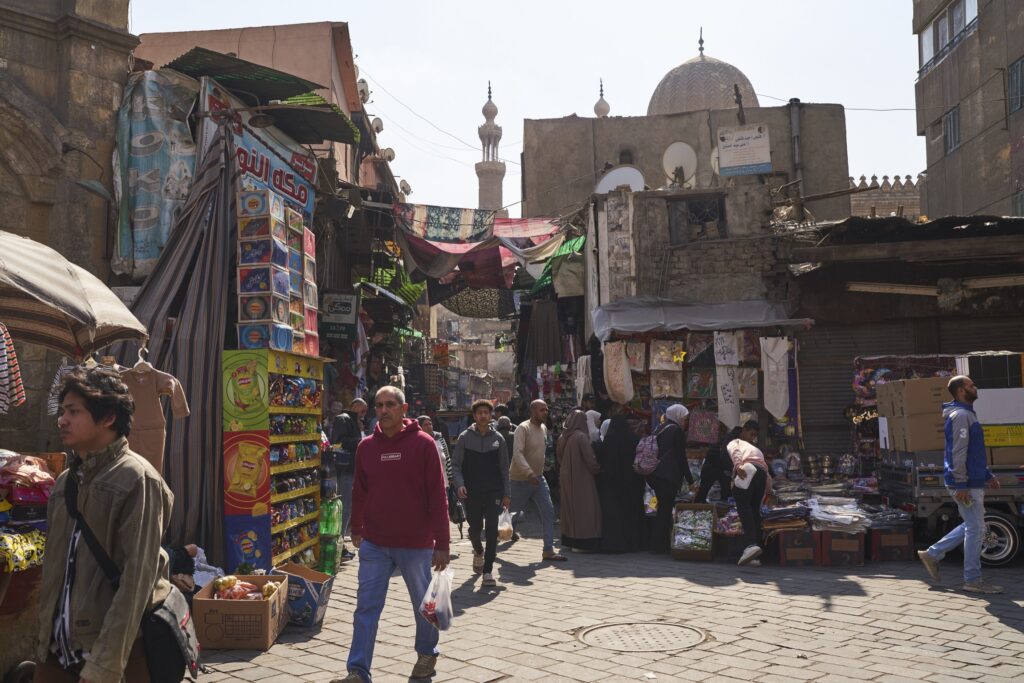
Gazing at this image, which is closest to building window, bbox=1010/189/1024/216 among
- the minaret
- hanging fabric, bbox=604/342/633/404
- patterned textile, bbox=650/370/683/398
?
patterned textile, bbox=650/370/683/398

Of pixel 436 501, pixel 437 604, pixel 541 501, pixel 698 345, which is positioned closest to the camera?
pixel 437 604

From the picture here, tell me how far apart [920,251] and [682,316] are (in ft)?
11.7

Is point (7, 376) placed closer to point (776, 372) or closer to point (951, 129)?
point (776, 372)

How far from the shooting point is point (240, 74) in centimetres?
1178

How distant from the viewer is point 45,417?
992 cm

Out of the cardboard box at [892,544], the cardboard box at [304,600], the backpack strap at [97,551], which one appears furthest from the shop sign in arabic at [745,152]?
the backpack strap at [97,551]

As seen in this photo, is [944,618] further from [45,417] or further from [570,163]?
[570,163]

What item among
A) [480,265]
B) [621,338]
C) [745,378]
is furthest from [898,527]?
[480,265]

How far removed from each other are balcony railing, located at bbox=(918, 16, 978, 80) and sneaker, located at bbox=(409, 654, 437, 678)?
24.7 meters

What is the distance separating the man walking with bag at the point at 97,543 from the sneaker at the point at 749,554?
7.80 metres

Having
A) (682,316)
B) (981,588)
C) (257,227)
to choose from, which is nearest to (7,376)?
(257,227)

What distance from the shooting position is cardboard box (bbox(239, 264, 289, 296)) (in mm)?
8734

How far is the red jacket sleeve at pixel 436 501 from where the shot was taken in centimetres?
578

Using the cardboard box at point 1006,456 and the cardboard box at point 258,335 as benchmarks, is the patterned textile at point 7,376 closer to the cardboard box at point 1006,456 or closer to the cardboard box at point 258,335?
the cardboard box at point 258,335
